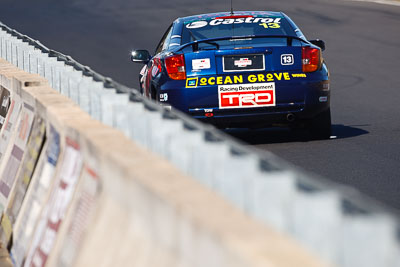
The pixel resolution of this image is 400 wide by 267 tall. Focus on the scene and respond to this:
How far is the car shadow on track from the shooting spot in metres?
12.5

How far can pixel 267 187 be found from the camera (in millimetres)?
3865

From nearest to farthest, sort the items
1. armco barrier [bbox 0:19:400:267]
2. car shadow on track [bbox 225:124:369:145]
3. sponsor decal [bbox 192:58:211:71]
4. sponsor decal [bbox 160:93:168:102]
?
armco barrier [bbox 0:19:400:267] → sponsor decal [bbox 192:58:211:71] → sponsor decal [bbox 160:93:168:102] → car shadow on track [bbox 225:124:369:145]

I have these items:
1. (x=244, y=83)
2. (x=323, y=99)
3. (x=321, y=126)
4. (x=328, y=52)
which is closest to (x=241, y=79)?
(x=244, y=83)

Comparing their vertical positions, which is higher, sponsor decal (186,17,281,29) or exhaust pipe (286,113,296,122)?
sponsor decal (186,17,281,29)

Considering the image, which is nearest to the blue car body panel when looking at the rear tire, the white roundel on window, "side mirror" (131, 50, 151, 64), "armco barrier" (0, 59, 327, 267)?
the rear tire

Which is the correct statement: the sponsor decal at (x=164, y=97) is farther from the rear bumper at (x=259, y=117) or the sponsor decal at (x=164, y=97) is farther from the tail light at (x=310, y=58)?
the tail light at (x=310, y=58)

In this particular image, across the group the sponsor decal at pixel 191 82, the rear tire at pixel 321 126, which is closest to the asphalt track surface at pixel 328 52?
the rear tire at pixel 321 126

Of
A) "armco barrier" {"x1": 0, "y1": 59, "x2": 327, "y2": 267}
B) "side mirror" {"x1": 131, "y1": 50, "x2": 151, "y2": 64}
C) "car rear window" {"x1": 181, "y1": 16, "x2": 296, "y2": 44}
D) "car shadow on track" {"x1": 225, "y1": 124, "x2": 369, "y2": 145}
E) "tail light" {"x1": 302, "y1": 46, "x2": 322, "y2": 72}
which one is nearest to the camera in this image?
"armco barrier" {"x1": 0, "y1": 59, "x2": 327, "y2": 267}

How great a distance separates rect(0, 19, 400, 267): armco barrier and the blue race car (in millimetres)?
4587

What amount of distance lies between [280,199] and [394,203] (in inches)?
199

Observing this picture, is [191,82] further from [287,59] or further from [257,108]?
[287,59]

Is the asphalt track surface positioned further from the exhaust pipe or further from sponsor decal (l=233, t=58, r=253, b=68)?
sponsor decal (l=233, t=58, r=253, b=68)

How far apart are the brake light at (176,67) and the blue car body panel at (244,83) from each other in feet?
0.15

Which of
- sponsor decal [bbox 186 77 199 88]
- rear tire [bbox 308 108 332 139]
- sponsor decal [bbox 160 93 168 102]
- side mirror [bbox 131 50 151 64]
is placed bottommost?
rear tire [bbox 308 108 332 139]
